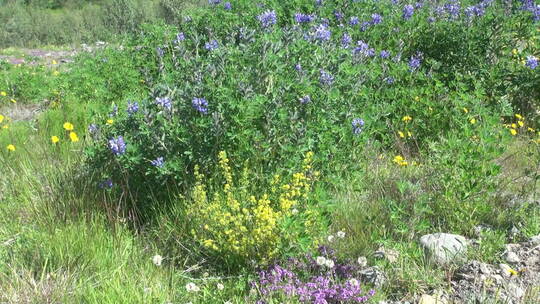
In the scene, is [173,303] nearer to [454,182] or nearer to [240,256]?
[240,256]

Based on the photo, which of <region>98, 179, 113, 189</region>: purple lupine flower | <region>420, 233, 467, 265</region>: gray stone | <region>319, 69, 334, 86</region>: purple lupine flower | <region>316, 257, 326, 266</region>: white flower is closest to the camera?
<region>316, 257, 326, 266</region>: white flower

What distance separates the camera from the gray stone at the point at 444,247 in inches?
98.7

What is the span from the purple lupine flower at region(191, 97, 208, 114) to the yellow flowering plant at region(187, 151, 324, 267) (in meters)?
0.28

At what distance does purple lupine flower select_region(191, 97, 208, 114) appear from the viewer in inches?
106

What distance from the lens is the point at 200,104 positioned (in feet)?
8.86

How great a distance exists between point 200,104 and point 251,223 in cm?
71

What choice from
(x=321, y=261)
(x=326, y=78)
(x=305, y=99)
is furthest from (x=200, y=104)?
(x=321, y=261)

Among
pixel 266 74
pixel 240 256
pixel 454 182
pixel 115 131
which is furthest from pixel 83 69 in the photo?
pixel 454 182

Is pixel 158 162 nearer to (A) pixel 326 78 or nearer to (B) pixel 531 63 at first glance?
(A) pixel 326 78

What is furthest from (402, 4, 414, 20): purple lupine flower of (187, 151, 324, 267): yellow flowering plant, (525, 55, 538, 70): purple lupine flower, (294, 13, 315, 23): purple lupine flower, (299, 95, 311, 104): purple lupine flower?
(187, 151, 324, 267): yellow flowering plant

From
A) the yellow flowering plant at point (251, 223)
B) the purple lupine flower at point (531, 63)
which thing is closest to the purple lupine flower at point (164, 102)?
the yellow flowering plant at point (251, 223)

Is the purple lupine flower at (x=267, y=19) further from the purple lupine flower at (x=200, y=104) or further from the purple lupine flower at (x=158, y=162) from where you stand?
the purple lupine flower at (x=158, y=162)

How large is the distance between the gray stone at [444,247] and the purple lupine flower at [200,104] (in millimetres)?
1341

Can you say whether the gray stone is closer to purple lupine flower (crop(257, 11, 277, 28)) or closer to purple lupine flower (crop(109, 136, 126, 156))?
purple lupine flower (crop(109, 136, 126, 156))
